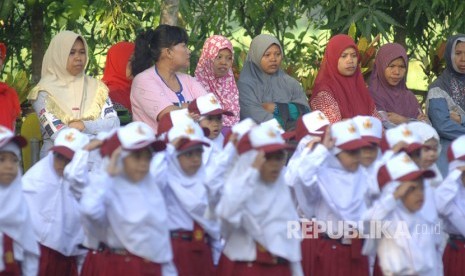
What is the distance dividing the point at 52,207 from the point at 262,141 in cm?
202

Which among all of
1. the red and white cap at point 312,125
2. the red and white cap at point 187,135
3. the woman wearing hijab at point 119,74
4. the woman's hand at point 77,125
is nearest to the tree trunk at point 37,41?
the woman wearing hijab at point 119,74

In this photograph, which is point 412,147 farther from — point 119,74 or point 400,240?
point 119,74

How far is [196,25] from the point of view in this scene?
1532 centimetres

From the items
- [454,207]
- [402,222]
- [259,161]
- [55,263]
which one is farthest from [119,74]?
[402,222]

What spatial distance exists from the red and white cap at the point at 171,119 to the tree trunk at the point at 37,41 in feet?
10.3

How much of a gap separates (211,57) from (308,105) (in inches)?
36.7

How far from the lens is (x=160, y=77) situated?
1270 centimetres

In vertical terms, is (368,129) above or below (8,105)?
below

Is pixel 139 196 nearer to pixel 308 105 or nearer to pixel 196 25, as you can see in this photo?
pixel 308 105

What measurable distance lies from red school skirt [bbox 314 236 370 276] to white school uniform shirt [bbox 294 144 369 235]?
0.35ft

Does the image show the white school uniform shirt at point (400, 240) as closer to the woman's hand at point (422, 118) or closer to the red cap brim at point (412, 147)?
the red cap brim at point (412, 147)

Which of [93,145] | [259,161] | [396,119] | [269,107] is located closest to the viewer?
[259,161]

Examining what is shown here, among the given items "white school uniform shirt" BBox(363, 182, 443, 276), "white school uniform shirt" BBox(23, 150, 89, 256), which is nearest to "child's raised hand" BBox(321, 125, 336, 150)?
"white school uniform shirt" BBox(363, 182, 443, 276)

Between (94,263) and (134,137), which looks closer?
(134,137)
